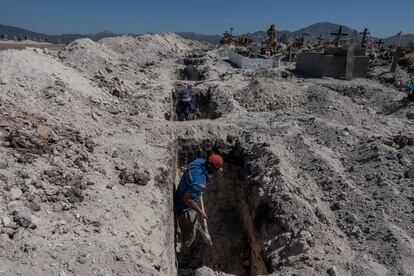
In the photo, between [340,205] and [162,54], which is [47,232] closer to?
[340,205]

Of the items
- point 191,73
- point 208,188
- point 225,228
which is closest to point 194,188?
point 225,228

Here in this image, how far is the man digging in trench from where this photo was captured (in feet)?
20.8

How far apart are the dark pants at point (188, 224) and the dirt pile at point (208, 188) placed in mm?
261

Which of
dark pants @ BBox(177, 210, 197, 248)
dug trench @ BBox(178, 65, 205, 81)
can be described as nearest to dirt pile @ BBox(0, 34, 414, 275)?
dark pants @ BBox(177, 210, 197, 248)

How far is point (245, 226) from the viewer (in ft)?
28.5

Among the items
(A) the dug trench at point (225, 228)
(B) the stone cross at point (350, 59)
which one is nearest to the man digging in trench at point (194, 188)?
(A) the dug trench at point (225, 228)

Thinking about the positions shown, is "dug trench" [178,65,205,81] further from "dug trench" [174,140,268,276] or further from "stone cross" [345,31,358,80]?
"dug trench" [174,140,268,276]

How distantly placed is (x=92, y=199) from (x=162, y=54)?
95.8ft

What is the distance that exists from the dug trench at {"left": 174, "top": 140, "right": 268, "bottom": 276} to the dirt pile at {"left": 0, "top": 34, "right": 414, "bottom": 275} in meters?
0.04

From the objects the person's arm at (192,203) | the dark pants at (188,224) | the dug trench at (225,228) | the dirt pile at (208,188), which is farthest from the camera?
the dug trench at (225,228)

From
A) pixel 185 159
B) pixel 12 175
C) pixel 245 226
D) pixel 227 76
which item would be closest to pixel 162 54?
pixel 227 76

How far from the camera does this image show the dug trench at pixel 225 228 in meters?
7.54

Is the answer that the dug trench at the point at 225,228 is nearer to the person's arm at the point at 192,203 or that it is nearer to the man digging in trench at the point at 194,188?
the man digging in trench at the point at 194,188

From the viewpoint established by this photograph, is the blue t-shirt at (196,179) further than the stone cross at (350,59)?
No
